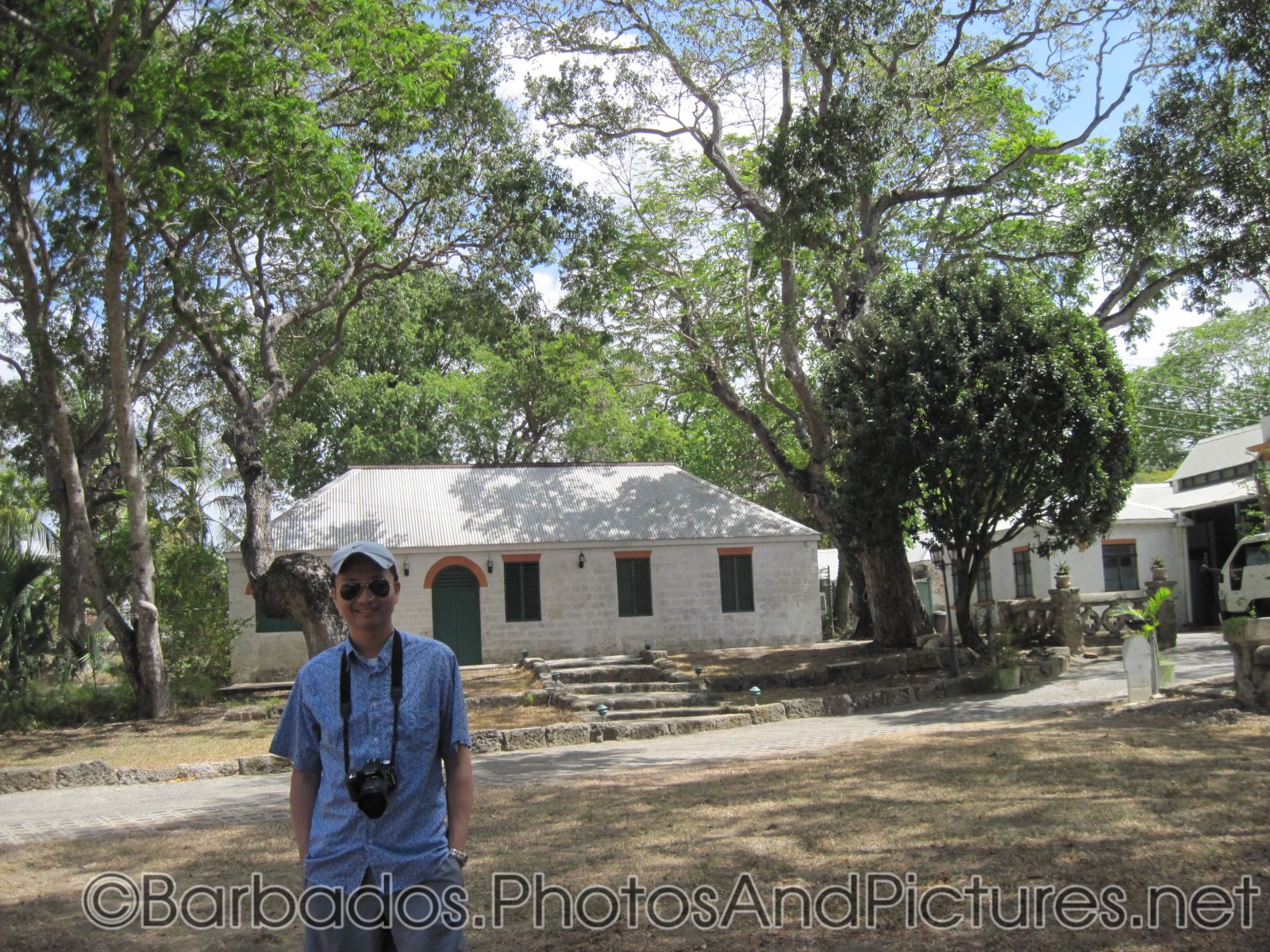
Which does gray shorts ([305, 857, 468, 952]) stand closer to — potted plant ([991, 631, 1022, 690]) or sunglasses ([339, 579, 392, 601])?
sunglasses ([339, 579, 392, 601])

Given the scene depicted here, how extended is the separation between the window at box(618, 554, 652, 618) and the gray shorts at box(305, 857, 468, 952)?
2356 cm

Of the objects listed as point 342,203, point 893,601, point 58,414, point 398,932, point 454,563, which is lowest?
point 398,932

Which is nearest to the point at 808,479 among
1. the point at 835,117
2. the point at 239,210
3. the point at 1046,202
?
the point at 1046,202

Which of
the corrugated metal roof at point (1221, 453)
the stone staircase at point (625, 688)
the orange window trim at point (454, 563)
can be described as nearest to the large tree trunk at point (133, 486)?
the stone staircase at point (625, 688)

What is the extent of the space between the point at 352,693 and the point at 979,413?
15615 millimetres

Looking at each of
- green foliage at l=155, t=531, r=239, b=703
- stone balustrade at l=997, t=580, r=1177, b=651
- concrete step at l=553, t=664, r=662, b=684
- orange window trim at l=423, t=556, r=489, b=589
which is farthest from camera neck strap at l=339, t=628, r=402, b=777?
orange window trim at l=423, t=556, r=489, b=589

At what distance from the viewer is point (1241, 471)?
3056cm

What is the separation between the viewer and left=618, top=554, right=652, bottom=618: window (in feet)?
88.1

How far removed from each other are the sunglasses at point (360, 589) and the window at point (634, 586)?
23.4 m

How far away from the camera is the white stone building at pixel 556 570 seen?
25.8 m

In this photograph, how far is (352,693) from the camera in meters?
3.46

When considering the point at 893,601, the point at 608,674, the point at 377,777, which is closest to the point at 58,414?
the point at 608,674

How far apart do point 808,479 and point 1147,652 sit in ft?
35.0

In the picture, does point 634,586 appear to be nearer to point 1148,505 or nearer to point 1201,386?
point 1148,505
